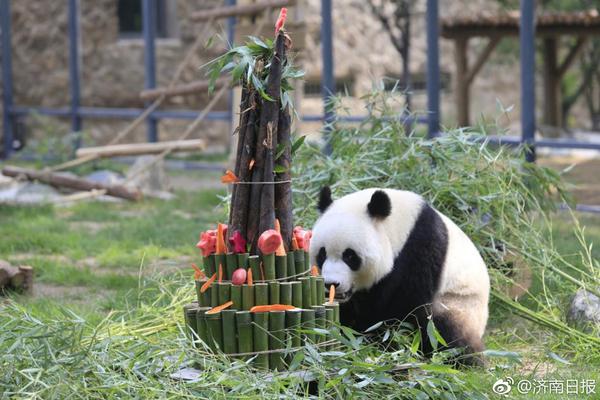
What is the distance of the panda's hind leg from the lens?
399 cm

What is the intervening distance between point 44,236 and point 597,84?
12.5 meters

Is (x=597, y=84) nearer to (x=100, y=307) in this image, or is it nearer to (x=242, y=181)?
(x=100, y=307)

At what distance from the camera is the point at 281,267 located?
137 inches

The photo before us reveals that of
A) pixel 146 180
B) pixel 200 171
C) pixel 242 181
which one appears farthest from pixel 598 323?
pixel 200 171

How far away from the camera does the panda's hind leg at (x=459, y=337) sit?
3.99 m

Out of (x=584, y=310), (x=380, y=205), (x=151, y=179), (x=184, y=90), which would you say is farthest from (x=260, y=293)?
(x=184, y=90)

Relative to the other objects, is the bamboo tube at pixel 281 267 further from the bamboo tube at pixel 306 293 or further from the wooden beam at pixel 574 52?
the wooden beam at pixel 574 52

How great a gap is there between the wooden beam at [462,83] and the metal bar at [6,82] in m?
5.90

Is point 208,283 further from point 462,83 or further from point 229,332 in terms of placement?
point 462,83

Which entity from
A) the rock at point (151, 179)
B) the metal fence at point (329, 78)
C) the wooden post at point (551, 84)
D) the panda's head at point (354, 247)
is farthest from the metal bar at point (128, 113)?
the panda's head at point (354, 247)

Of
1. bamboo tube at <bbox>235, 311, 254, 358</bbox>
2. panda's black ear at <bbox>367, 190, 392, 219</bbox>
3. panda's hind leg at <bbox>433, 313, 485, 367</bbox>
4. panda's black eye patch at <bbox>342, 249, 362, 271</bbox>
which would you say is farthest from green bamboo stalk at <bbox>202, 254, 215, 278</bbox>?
panda's hind leg at <bbox>433, 313, 485, 367</bbox>

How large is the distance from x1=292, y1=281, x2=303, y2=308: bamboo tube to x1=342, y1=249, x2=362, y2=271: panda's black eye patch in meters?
0.38

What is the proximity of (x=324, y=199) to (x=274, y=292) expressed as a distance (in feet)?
2.44

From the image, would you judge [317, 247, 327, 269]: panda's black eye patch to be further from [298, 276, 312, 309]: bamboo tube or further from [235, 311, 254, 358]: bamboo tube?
[235, 311, 254, 358]: bamboo tube
